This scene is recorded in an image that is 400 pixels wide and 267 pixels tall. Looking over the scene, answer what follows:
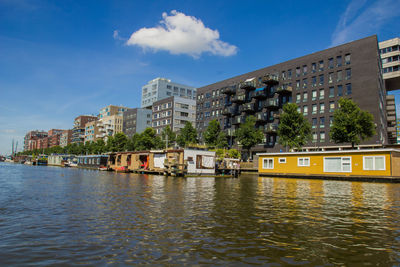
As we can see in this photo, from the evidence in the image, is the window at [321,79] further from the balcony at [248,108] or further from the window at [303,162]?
the window at [303,162]

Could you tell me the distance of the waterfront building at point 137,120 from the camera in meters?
150

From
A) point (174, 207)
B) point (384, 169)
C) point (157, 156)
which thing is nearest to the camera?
point (174, 207)

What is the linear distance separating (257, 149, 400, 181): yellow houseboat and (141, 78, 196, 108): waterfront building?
108487 mm

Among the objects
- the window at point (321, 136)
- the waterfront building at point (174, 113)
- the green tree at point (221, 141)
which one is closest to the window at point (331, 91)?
A: the window at point (321, 136)

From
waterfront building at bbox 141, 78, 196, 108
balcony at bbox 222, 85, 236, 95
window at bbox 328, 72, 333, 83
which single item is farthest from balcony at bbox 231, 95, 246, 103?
waterfront building at bbox 141, 78, 196, 108

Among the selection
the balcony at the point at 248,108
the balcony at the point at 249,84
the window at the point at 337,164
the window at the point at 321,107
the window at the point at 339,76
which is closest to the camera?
the window at the point at 337,164

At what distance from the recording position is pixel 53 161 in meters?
147

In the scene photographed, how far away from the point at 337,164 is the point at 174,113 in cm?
8841

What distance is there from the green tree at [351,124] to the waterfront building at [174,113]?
7813cm

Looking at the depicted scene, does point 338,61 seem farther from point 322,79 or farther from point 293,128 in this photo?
point 293,128

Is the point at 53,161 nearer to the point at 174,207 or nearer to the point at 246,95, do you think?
the point at 246,95

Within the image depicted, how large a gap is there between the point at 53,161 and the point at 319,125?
126 meters

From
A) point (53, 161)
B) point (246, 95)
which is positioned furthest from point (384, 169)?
point (53, 161)

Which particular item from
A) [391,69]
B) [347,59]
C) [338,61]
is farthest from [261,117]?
[391,69]
